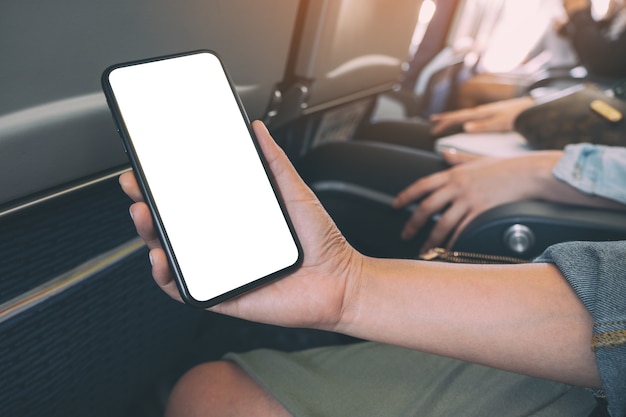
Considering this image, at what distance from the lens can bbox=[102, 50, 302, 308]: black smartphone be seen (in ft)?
1.76

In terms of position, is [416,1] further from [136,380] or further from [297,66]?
[136,380]

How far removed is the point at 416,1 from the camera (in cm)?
119

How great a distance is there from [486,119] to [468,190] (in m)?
0.51

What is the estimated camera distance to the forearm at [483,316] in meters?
0.55

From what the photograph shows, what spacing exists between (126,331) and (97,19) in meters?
0.50

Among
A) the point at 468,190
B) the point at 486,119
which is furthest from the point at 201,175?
the point at 486,119

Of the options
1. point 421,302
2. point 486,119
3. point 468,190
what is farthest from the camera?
point 486,119

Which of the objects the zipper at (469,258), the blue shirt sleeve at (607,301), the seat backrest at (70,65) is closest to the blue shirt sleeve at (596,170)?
the zipper at (469,258)

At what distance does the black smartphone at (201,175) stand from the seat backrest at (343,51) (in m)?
0.31

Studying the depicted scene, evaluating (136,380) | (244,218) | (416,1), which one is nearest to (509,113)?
(416,1)

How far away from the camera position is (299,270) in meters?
0.59

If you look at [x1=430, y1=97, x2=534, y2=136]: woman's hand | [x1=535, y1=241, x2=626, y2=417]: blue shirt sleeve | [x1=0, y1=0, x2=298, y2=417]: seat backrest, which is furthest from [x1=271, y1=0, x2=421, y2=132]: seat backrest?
[x1=535, y1=241, x2=626, y2=417]: blue shirt sleeve

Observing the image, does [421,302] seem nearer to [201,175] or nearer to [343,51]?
[201,175]

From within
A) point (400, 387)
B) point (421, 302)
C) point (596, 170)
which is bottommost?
point (400, 387)
